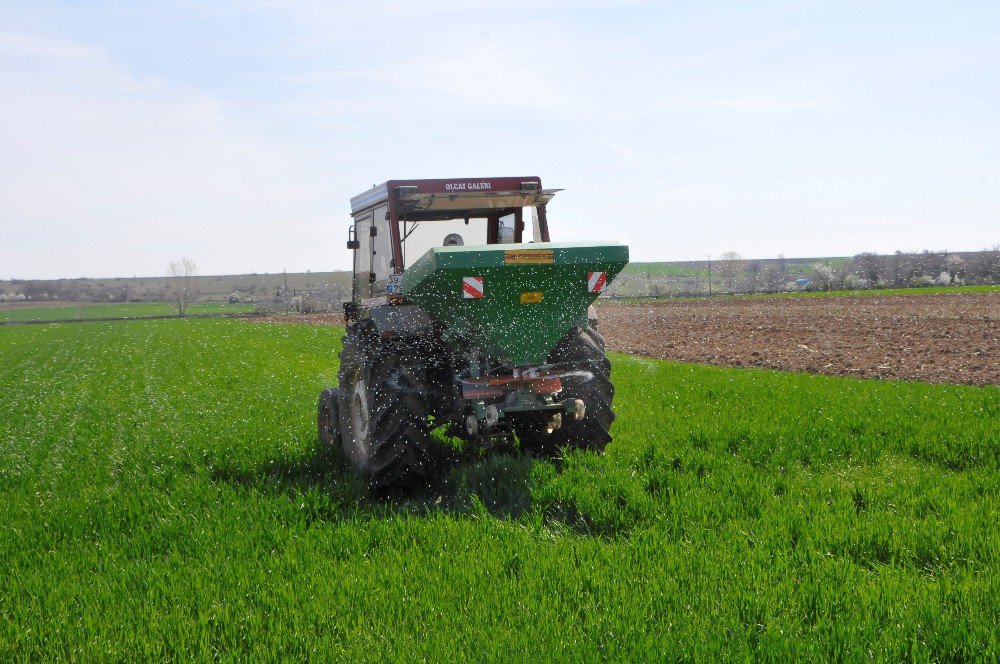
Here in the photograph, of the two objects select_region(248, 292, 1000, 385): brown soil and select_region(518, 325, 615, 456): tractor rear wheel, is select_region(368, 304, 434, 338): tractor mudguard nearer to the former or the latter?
select_region(518, 325, 615, 456): tractor rear wheel

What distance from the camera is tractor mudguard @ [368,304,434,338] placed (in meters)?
6.61

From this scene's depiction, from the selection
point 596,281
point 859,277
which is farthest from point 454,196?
point 859,277

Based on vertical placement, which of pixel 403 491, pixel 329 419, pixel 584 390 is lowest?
pixel 403 491

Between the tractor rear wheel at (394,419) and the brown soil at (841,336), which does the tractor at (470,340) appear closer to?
the tractor rear wheel at (394,419)

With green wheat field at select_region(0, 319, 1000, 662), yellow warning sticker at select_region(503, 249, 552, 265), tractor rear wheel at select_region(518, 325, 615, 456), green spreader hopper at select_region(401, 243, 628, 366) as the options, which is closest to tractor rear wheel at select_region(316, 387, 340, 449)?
green wheat field at select_region(0, 319, 1000, 662)

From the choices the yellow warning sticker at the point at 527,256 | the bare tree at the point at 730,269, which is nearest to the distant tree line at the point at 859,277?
the bare tree at the point at 730,269

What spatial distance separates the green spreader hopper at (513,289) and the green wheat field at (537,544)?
109cm

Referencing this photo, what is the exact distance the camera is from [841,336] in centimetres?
1991

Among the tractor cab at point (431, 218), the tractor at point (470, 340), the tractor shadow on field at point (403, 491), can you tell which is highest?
the tractor cab at point (431, 218)

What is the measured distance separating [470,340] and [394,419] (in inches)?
33.2

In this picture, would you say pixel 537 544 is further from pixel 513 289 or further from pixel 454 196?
pixel 454 196

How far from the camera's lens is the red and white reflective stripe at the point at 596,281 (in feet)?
20.7

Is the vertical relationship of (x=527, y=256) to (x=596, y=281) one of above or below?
above

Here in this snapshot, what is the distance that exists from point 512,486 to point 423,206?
2673 millimetres
